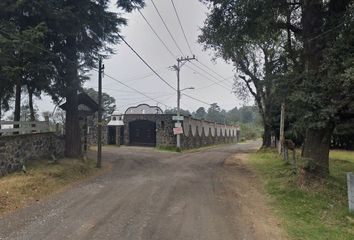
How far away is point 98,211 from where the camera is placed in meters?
8.58

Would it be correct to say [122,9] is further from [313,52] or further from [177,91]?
[177,91]

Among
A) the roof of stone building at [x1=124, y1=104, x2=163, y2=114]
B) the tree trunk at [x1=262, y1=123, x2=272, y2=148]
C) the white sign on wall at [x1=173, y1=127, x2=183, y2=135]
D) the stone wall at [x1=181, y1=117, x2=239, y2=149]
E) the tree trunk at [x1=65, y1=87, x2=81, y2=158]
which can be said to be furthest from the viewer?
the roof of stone building at [x1=124, y1=104, x2=163, y2=114]

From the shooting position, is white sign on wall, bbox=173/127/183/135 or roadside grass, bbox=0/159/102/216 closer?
roadside grass, bbox=0/159/102/216

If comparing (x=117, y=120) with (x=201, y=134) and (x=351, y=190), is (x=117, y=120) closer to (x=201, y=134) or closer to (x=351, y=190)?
(x=201, y=134)

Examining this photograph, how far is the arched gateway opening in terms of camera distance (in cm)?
3544

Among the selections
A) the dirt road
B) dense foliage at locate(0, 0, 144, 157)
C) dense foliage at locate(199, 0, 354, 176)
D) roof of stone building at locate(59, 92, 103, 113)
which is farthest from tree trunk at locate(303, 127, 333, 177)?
roof of stone building at locate(59, 92, 103, 113)

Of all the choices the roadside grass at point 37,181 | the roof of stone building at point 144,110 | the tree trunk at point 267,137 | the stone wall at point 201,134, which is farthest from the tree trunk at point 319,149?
the roof of stone building at point 144,110

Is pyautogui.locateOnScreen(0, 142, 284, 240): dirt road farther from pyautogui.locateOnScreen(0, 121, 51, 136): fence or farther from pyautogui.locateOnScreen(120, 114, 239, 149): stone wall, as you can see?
pyautogui.locateOnScreen(120, 114, 239, 149): stone wall

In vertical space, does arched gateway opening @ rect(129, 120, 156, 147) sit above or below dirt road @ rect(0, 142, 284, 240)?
above

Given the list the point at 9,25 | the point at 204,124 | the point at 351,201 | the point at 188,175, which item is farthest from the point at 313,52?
the point at 204,124

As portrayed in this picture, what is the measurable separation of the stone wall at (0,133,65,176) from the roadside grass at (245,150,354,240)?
30.5 ft

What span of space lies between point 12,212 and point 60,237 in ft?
9.00

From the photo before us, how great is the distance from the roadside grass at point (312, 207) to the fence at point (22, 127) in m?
9.82

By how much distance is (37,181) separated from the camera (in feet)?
38.6
